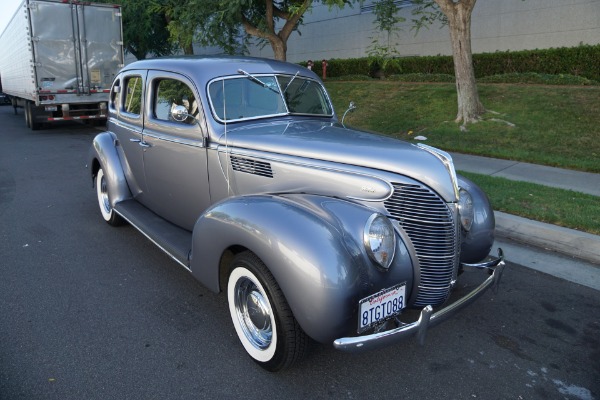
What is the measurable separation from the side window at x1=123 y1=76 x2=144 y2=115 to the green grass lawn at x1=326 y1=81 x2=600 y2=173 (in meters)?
6.41

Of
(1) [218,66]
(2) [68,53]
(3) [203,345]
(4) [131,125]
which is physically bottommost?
(3) [203,345]

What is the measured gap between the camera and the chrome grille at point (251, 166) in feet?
11.0

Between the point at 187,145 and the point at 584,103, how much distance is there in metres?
9.65

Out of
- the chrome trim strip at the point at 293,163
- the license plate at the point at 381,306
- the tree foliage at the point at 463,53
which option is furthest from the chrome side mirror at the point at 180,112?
the tree foliage at the point at 463,53

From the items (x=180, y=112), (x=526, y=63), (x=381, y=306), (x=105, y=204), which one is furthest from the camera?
(x=526, y=63)

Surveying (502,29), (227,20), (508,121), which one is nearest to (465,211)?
(508,121)

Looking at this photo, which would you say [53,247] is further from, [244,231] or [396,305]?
[396,305]

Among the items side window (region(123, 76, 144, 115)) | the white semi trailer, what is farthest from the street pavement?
the white semi trailer

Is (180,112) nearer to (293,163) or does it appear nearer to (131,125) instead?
(293,163)

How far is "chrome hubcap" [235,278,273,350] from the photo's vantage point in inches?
115

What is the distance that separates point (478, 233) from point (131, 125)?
3.50 m

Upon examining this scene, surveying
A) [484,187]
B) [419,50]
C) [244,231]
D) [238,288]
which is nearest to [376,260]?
[244,231]

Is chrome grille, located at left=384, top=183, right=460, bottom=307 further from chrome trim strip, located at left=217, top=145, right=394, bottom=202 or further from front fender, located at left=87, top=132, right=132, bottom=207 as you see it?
front fender, located at left=87, top=132, right=132, bottom=207

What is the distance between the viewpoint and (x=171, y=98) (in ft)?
14.0
